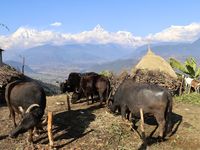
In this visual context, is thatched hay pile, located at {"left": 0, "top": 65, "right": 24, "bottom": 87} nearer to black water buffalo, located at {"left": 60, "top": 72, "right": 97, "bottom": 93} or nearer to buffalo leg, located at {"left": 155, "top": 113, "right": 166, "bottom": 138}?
black water buffalo, located at {"left": 60, "top": 72, "right": 97, "bottom": 93}

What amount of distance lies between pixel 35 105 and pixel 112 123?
4.54 m

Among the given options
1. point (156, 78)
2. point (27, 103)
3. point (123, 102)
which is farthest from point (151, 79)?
point (27, 103)

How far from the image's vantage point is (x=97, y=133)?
16.6 m

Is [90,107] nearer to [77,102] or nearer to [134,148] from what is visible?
[77,102]

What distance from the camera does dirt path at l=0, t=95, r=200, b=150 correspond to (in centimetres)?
1535

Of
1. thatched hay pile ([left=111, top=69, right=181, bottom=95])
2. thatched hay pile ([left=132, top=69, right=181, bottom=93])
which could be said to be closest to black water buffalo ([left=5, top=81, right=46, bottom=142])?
thatched hay pile ([left=111, top=69, right=181, bottom=95])

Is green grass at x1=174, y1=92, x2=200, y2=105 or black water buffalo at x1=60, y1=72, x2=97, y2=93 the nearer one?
green grass at x1=174, y1=92, x2=200, y2=105

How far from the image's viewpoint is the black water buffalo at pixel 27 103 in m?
14.2

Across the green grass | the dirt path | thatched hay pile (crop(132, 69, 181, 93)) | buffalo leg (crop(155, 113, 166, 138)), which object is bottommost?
the dirt path

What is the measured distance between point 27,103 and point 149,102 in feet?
16.7

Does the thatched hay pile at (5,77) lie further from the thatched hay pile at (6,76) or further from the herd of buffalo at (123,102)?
the herd of buffalo at (123,102)

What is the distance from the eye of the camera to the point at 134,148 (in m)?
15.0

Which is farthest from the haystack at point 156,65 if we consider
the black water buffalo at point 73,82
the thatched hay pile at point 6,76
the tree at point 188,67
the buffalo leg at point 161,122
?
the buffalo leg at point 161,122

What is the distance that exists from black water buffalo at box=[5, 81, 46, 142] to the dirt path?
3.60 feet
